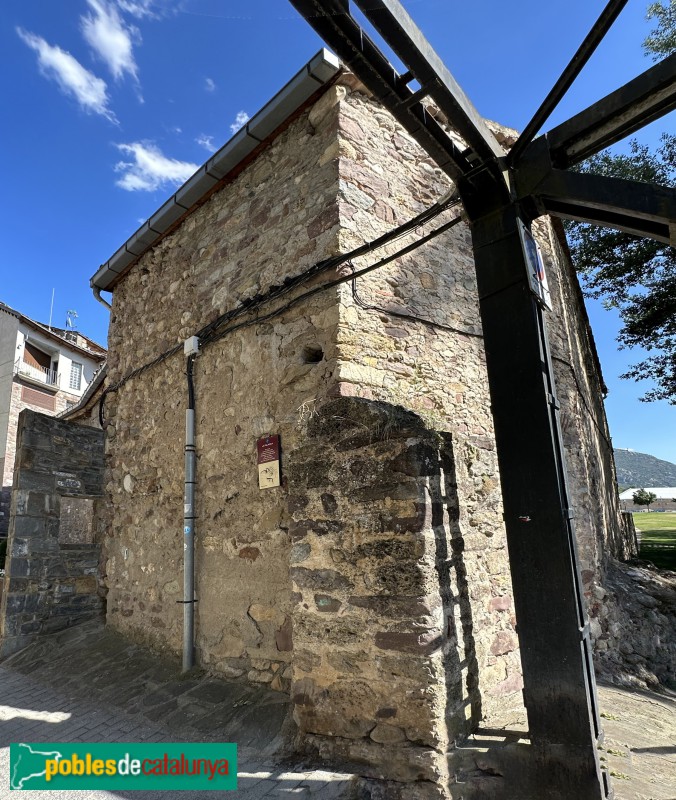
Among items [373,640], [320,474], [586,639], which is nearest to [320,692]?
[373,640]

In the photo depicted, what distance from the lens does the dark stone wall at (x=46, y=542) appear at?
283 inches

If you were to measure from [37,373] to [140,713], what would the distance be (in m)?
26.4

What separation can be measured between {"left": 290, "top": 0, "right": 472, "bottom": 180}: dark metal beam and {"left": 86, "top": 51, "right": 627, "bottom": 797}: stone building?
1236mm

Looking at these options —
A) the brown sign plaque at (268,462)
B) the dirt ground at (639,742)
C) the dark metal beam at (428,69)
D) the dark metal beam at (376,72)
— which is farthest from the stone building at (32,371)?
the dark metal beam at (428,69)

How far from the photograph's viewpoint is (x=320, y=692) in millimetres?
3201

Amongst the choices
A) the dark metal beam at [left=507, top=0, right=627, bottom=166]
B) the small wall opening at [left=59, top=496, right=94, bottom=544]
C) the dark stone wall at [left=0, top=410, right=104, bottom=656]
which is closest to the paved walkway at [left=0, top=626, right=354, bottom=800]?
the dark stone wall at [left=0, top=410, right=104, bottom=656]

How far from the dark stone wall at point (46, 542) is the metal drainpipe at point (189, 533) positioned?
2.58m

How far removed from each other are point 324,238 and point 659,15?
10.8 m

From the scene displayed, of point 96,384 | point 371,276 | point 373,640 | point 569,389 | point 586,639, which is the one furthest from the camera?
point 96,384

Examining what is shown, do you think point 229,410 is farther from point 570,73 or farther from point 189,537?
point 570,73

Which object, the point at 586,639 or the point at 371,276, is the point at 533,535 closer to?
the point at 586,639

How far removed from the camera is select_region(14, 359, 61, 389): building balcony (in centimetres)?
2549

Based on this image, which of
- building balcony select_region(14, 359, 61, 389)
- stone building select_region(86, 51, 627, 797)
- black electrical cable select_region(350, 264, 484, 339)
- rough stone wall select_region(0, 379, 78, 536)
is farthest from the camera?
building balcony select_region(14, 359, 61, 389)

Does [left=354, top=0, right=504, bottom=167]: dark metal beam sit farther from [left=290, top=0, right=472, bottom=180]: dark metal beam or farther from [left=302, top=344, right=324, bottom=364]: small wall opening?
[left=302, top=344, right=324, bottom=364]: small wall opening
